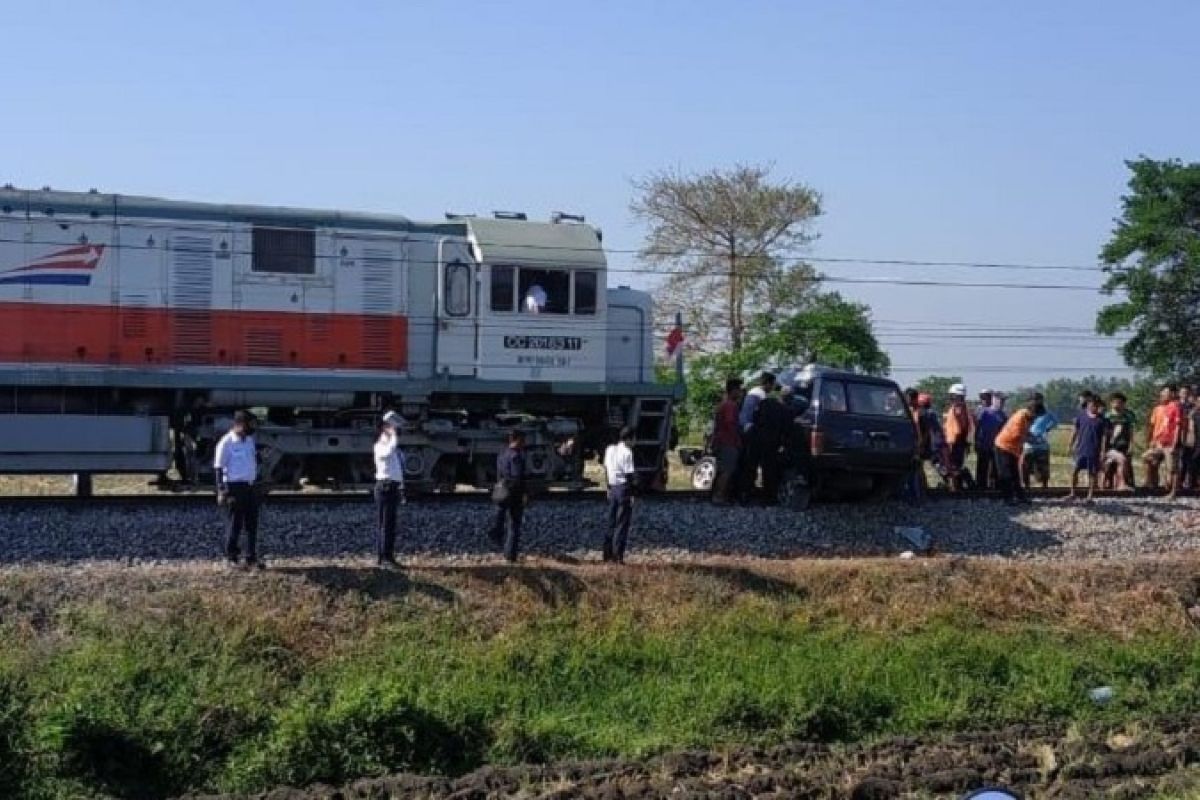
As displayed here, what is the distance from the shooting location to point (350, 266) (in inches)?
790

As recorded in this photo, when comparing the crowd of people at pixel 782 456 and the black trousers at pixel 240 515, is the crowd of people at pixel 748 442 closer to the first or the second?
the crowd of people at pixel 782 456

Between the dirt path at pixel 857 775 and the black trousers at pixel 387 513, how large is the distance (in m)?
3.89

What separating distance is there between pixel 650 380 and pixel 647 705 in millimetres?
8035

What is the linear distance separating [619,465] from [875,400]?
18.2 ft

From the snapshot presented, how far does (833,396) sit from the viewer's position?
2036 cm

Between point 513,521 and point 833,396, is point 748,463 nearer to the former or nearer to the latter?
point 833,396

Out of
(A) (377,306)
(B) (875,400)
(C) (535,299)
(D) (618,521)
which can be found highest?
(C) (535,299)

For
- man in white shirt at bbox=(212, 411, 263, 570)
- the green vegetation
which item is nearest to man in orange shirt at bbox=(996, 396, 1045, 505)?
→ the green vegetation

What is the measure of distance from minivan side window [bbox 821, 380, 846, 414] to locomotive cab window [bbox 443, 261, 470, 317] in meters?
4.83

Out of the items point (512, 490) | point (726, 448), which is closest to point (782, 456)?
point (726, 448)

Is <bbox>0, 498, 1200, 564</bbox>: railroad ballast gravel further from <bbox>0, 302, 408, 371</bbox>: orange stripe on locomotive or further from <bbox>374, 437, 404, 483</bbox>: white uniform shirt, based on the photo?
<bbox>0, 302, 408, 371</bbox>: orange stripe on locomotive

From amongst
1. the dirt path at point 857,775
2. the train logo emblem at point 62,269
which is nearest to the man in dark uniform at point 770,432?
the dirt path at point 857,775

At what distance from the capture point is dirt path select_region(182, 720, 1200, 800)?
11.4 m

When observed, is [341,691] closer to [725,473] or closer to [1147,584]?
[725,473]
